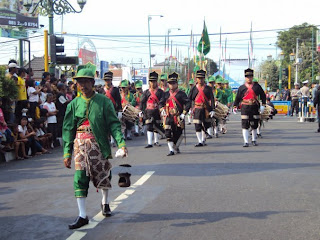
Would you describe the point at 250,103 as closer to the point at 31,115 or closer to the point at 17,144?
the point at 31,115

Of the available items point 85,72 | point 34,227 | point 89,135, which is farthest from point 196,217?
point 85,72

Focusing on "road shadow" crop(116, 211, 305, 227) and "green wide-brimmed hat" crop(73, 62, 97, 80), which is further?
"green wide-brimmed hat" crop(73, 62, 97, 80)

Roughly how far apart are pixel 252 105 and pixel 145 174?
5775 mm

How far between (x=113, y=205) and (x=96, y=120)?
1.41 meters

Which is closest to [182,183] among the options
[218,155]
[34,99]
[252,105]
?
[218,155]

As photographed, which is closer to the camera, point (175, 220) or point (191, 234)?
point (191, 234)

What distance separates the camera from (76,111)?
21.2 ft

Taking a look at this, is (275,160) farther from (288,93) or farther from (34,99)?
(288,93)

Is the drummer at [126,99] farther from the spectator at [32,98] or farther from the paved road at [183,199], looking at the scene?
the paved road at [183,199]

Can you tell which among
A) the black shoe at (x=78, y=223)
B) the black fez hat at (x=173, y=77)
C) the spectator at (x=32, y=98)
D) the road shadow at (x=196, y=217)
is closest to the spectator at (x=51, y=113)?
the spectator at (x=32, y=98)

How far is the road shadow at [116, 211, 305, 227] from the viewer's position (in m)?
6.21

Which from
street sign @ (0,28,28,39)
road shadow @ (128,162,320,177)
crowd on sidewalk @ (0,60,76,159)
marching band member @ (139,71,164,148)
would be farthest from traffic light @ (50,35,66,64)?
street sign @ (0,28,28,39)

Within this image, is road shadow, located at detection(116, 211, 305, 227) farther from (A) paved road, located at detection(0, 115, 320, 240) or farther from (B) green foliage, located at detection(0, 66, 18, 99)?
(B) green foliage, located at detection(0, 66, 18, 99)

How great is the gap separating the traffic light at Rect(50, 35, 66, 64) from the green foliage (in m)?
5.40
